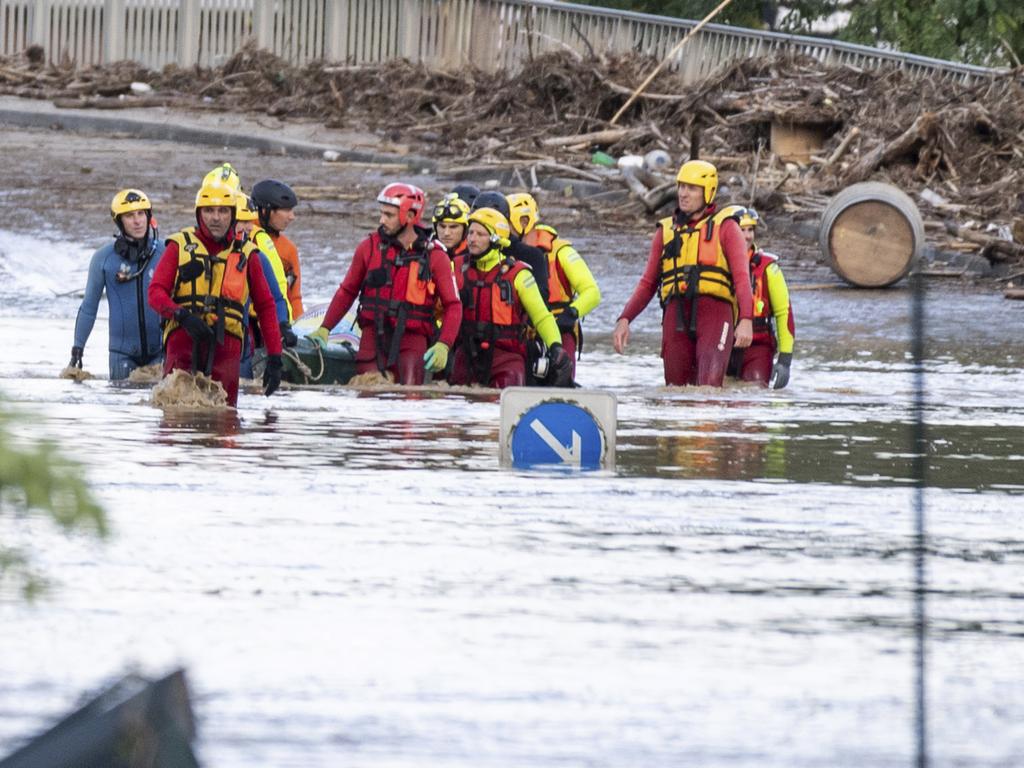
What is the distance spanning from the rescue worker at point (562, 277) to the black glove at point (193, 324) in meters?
3.08

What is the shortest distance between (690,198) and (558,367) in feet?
4.92

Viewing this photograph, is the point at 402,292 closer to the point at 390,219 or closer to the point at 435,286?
the point at 435,286

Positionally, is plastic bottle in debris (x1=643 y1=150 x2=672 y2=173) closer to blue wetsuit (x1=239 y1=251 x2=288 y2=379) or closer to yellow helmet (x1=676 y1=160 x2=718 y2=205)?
yellow helmet (x1=676 y1=160 x2=718 y2=205)

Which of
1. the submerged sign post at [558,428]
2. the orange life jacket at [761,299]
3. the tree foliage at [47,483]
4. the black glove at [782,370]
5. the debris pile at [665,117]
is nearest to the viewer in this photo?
the tree foliage at [47,483]

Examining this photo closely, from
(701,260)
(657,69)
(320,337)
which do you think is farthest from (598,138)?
(320,337)

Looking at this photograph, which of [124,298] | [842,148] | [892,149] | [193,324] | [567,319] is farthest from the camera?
[842,148]

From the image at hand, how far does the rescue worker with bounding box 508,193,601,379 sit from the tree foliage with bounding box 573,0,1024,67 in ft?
64.4

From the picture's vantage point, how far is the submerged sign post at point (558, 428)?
891 centimetres

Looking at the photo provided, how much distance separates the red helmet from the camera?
42.5 feet

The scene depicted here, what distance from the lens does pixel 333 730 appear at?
15.8 feet

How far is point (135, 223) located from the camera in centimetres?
1310

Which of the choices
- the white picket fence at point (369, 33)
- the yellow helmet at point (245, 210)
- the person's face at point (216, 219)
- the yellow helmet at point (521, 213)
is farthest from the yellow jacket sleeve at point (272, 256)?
the white picket fence at point (369, 33)

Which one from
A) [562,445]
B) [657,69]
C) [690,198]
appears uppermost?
[657,69]

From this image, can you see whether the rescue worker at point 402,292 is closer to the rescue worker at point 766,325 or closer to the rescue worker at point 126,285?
the rescue worker at point 126,285
